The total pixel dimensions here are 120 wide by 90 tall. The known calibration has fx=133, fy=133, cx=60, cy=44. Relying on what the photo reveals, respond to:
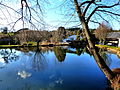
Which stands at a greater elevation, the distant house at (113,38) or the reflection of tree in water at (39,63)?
the distant house at (113,38)

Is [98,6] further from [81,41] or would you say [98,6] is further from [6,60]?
[81,41]

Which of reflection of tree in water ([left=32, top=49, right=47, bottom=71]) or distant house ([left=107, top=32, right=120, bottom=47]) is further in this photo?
distant house ([left=107, top=32, right=120, bottom=47])

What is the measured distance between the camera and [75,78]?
7.21m

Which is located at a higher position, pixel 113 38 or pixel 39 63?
pixel 113 38

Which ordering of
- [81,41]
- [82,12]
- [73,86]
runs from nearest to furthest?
[82,12]
[73,86]
[81,41]

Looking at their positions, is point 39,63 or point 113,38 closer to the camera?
point 39,63

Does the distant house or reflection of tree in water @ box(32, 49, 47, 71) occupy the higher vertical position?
the distant house

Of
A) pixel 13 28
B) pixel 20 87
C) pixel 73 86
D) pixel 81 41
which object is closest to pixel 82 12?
pixel 13 28

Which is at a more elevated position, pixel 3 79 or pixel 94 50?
pixel 94 50

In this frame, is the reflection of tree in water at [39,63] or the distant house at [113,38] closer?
the reflection of tree in water at [39,63]

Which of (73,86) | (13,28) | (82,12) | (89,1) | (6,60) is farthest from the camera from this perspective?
(6,60)

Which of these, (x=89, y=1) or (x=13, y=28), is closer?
(x=13, y=28)

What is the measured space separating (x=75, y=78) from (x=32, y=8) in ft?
17.8

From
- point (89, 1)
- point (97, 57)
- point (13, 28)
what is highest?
point (89, 1)
